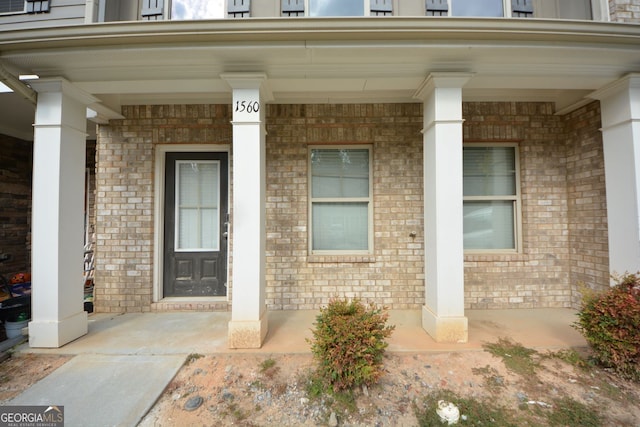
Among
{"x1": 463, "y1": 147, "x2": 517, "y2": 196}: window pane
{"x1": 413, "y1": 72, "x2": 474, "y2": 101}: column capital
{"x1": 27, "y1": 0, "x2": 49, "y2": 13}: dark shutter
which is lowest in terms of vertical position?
{"x1": 463, "y1": 147, "x2": 517, "y2": 196}: window pane

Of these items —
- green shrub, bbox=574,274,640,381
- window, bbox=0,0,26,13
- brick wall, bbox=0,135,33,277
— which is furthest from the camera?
brick wall, bbox=0,135,33,277

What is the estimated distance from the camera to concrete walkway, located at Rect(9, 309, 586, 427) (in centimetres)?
208

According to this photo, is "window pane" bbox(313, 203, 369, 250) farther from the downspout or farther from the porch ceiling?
the downspout

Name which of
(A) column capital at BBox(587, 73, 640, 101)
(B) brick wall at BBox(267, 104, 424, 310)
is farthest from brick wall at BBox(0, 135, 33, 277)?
(A) column capital at BBox(587, 73, 640, 101)

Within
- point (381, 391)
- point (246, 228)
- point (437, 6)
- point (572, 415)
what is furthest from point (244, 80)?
point (572, 415)

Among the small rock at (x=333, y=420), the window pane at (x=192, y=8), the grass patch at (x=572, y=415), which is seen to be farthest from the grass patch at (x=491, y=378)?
the window pane at (x=192, y=8)

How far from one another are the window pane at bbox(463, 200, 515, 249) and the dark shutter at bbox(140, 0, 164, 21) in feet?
15.8

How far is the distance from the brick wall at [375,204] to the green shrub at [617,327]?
1.40 m

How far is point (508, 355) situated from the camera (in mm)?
2600

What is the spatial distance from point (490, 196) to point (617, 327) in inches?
80.4

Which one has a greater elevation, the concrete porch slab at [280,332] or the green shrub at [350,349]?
the green shrub at [350,349]

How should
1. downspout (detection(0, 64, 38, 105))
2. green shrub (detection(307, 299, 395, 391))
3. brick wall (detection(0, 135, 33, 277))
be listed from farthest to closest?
brick wall (detection(0, 135, 33, 277))
downspout (detection(0, 64, 38, 105))
green shrub (detection(307, 299, 395, 391))

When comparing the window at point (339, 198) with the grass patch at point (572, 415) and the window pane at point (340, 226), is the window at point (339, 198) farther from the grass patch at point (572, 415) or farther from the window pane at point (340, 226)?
the grass patch at point (572, 415)

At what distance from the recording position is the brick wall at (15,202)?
487cm
